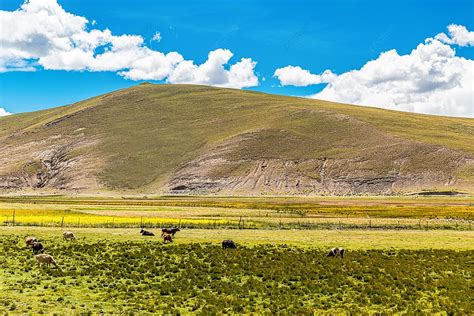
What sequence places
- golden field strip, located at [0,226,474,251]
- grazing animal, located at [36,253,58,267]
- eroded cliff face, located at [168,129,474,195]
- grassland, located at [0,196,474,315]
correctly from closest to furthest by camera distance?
1. grassland, located at [0,196,474,315]
2. grazing animal, located at [36,253,58,267]
3. golden field strip, located at [0,226,474,251]
4. eroded cliff face, located at [168,129,474,195]

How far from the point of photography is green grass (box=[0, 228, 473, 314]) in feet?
70.5

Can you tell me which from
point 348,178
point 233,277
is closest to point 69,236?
point 233,277

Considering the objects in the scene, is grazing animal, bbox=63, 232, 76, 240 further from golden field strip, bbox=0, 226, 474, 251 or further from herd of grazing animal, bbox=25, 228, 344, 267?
golden field strip, bbox=0, 226, 474, 251

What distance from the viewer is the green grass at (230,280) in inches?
846

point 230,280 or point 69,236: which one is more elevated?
point 69,236

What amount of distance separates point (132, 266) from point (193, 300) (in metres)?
8.65

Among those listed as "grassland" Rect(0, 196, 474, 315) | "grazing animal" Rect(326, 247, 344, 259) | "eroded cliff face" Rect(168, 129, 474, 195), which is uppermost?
"eroded cliff face" Rect(168, 129, 474, 195)

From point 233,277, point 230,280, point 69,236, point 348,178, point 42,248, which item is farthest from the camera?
point 348,178

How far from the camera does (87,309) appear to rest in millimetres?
20516

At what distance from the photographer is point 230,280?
87.4 feet

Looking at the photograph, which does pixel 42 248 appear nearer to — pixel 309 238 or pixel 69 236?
pixel 69 236

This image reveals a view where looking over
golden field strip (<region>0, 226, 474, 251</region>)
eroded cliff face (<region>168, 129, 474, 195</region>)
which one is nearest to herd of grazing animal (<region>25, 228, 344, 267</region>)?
golden field strip (<region>0, 226, 474, 251</region>)

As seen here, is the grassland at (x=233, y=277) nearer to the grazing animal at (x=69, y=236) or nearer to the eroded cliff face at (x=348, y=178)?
the grazing animal at (x=69, y=236)

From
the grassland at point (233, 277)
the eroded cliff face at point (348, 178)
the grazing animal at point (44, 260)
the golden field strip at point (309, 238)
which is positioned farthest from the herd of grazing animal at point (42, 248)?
the eroded cliff face at point (348, 178)
